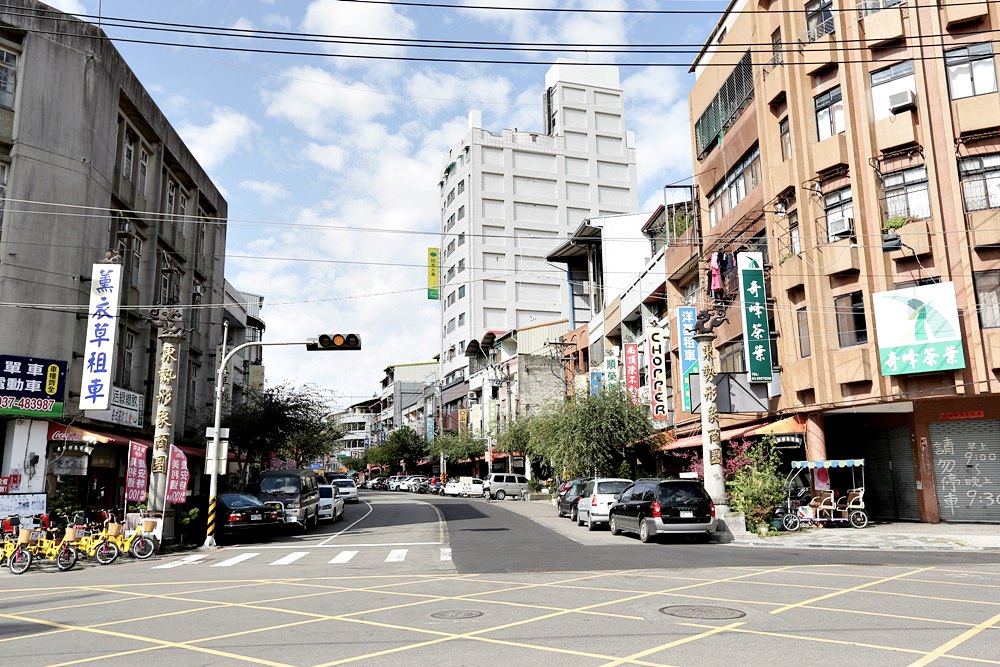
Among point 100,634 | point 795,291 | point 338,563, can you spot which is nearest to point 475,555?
point 338,563

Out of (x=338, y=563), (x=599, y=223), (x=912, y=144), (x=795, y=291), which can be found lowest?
(x=338, y=563)

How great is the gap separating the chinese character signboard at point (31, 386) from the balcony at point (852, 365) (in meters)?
22.7

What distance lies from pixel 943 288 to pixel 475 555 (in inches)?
576

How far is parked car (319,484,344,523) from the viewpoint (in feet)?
98.5

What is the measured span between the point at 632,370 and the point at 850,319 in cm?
1652

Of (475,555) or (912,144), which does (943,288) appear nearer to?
(912,144)

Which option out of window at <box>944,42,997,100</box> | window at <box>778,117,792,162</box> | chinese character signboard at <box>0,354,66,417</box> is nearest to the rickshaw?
window at <box>778,117,792,162</box>

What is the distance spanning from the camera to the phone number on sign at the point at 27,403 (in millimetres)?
20433

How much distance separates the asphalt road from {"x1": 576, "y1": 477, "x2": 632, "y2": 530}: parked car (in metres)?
6.98

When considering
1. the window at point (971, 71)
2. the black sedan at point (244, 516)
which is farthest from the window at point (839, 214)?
the black sedan at point (244, 516)

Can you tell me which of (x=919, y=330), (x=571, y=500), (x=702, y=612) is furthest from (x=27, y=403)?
(x=919, y=330)

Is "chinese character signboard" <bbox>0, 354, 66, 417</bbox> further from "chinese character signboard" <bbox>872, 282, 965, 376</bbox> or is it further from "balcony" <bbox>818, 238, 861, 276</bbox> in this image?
"chinese character signboard" <bbox>872, 282, 965, 376</bbox>

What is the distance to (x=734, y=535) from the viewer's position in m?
20.1

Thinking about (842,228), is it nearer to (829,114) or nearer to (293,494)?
(829,114)
